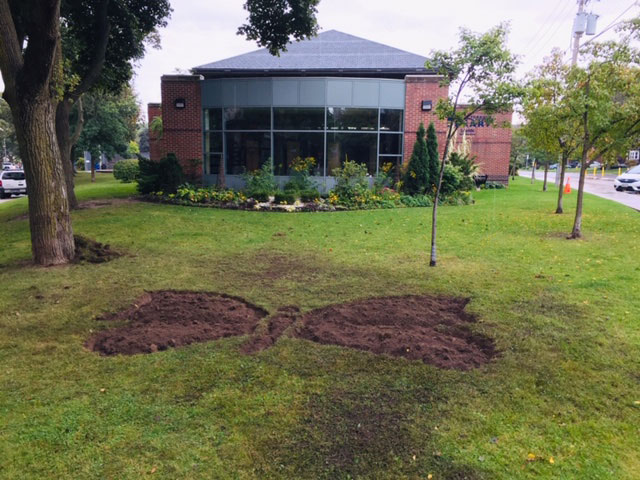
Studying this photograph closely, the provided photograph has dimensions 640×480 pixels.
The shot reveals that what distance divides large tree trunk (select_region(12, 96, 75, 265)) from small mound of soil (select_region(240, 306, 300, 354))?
4.62 meters

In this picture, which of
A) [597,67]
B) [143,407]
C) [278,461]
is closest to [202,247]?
[143,407]

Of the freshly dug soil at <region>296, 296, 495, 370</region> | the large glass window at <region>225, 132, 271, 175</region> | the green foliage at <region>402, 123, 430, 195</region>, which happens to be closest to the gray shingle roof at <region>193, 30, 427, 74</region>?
the large glass window at <region>225, 132, 271, 175</region>

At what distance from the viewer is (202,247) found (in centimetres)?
1008

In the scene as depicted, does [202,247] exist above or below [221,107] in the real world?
below

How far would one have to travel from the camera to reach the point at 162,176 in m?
16.9

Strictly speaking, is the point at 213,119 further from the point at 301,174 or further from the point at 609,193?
the point at 609,193

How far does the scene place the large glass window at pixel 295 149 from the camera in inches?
722

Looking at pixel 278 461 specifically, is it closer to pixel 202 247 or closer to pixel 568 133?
pixel 202 247

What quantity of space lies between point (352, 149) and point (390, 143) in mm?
1513

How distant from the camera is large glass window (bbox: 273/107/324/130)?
18.2 metres

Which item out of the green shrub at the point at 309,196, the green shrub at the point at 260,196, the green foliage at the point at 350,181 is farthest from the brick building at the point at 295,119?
the green shrub at the point at 260,196

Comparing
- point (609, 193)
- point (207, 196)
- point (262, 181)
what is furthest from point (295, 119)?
point (609, 193)

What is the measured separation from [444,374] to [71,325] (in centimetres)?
418

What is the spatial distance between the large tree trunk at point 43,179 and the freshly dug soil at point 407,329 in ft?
16.5
